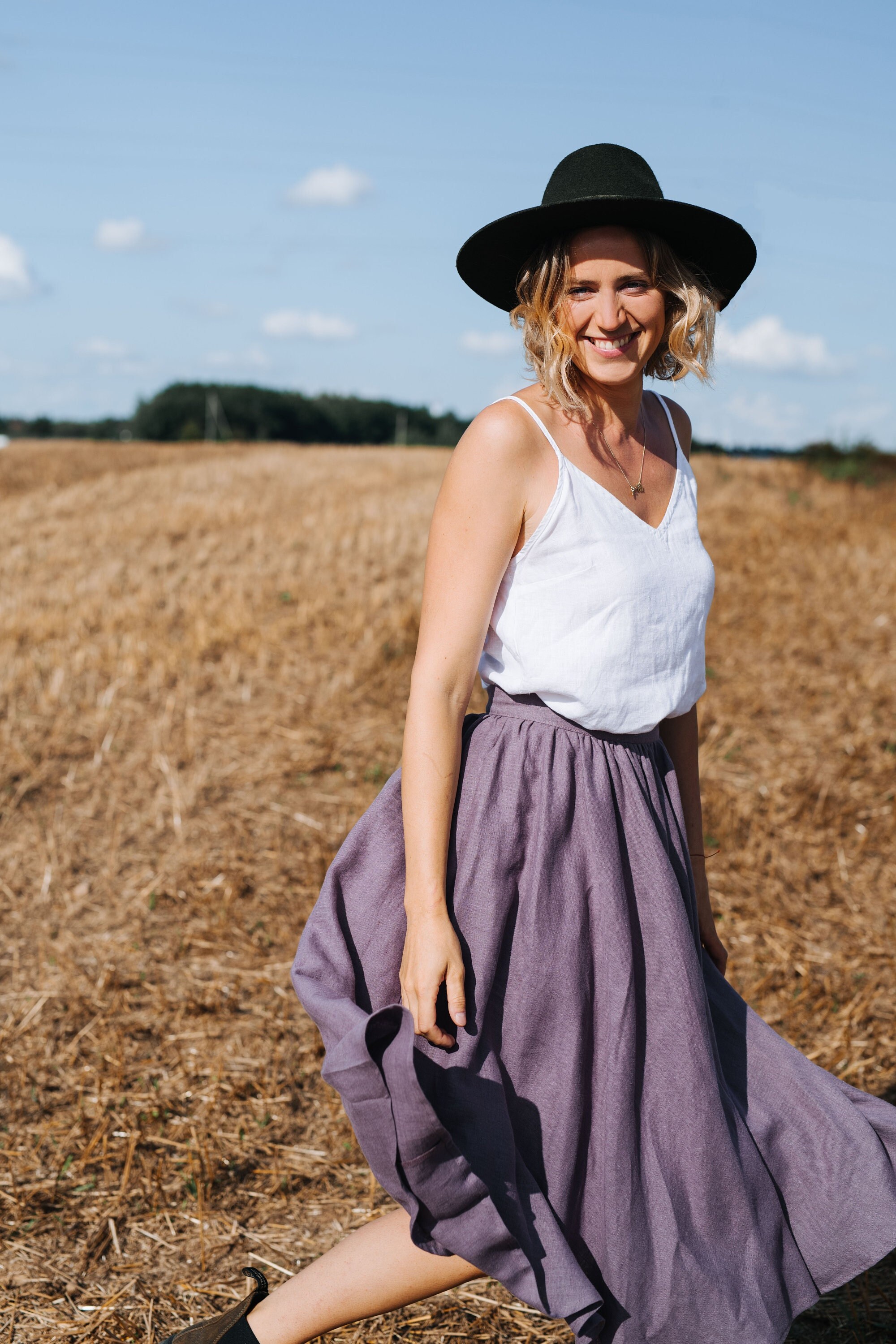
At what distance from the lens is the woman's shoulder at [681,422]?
2.28 meters

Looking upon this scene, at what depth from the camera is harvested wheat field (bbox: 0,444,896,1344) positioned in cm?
282

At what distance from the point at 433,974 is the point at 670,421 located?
49.3 inches

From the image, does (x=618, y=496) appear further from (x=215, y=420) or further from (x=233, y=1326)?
(x=215, y=420)

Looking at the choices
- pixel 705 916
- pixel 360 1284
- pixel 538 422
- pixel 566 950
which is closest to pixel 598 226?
pixel 538 422

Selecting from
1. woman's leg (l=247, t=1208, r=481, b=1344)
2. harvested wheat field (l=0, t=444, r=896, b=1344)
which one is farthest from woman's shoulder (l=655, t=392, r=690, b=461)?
harvested wheat field (l=0, t=444, r=896, b=1344)

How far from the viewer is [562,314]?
191 centimetres

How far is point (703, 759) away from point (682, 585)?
4353 millimetres

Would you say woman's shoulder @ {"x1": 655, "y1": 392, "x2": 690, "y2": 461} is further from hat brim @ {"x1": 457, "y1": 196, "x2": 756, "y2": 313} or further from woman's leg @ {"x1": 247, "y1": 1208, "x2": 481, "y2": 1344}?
woman's leg @ {"x1": 247, "y1": 1208, "x2": 481, "y2": 1344}

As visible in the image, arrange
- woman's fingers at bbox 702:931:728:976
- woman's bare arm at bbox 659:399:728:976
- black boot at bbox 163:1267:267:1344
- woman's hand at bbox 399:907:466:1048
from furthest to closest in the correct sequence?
woman's fingers at bbox 702:931:728:976
woman's bare arm at bbox 659:399:728:976
black boot at bbox 163:1267:267:1344
woman's hand at bbox 399:907:466:1048

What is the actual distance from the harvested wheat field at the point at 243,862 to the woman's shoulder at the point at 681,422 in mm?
2079

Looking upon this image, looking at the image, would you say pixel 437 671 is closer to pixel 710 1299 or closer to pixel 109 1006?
pixel 710 1299

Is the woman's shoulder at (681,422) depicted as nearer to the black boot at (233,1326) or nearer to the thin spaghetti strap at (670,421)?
the thin spaghetti strap at (670,421)

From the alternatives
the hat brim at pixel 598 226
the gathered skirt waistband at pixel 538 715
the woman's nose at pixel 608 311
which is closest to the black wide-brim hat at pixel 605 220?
the hat brim at pixel 598 226

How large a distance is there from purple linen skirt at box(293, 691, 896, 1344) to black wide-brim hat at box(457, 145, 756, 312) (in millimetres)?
860
